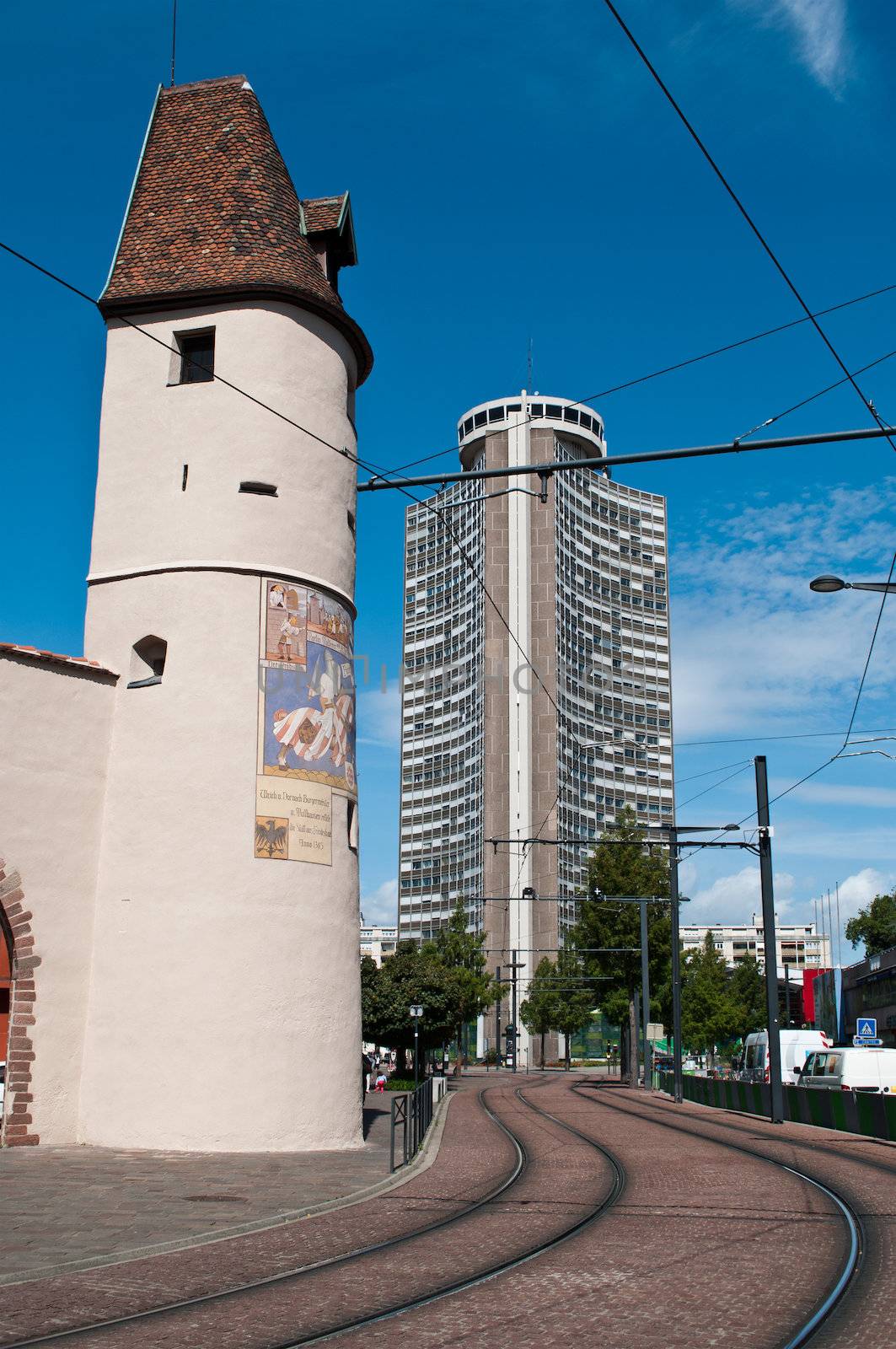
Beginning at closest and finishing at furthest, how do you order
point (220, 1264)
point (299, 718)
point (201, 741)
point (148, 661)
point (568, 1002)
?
1. point (220, 1264)
2. point (201, 741)
3. point (299, 718)
4. point (148, 661)
5. point (568, 1002)

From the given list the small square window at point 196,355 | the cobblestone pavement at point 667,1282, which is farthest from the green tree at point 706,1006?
the cobblestone pavement at point 667,1282

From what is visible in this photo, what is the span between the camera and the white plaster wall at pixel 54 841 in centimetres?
2047

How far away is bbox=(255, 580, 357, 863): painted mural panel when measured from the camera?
21828mm

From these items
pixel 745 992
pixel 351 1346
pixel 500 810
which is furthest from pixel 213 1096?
pixel 745 992

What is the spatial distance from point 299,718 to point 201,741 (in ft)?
5.37

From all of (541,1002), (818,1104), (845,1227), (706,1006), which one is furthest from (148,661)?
(706,1006)

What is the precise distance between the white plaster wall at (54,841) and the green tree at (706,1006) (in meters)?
57.8

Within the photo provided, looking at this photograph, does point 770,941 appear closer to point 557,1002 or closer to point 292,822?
point 292,822

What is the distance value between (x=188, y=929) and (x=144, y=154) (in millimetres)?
14850

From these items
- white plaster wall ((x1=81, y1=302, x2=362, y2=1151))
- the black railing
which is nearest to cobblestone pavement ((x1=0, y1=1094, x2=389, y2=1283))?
the black railing

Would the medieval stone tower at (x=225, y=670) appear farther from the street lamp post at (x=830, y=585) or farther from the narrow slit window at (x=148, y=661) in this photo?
the street lamp post at (x=830, y=585)

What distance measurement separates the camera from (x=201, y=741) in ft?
71.4

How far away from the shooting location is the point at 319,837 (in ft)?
73.3

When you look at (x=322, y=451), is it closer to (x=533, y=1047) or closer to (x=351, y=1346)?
(x=351, y=1346)
